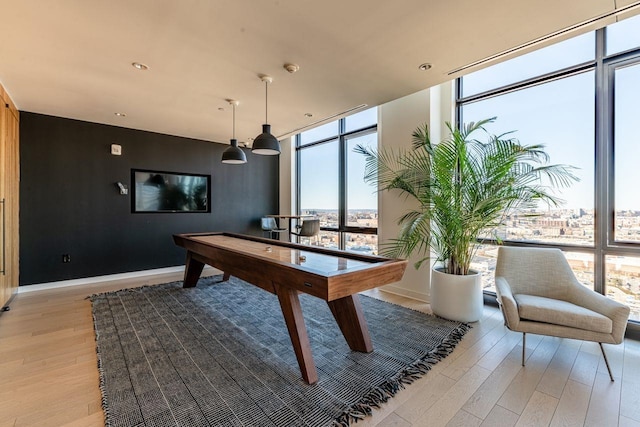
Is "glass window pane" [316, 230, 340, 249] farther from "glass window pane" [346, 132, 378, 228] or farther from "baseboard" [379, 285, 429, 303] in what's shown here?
"baseboard" [379, 285, 429, 303]

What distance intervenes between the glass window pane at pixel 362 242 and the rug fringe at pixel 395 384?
2232 millimetres

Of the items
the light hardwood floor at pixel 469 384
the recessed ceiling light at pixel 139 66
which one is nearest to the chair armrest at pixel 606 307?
the light hardwood floor at pixel 469 384

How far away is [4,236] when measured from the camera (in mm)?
3307

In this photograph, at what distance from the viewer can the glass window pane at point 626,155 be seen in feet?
8.67

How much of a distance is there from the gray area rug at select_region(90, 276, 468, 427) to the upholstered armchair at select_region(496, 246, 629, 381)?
23.8 inches

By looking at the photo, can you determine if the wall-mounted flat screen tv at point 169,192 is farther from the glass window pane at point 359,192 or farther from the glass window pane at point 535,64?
the glass window pane at point 535,64

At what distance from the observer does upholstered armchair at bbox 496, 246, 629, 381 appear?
2039 millimetres

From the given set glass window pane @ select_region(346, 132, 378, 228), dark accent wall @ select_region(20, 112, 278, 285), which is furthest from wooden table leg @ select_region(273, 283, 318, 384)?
dark accent wall @ select_region(20, 112, 278, 285)

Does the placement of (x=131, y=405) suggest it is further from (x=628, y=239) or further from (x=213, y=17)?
(x=628, y=239)

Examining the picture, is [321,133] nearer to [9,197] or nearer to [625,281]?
[9,197]

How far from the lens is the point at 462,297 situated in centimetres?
297

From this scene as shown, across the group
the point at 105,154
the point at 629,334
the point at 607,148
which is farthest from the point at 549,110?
the point at 105,154

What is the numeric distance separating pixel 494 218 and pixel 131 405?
3.37m

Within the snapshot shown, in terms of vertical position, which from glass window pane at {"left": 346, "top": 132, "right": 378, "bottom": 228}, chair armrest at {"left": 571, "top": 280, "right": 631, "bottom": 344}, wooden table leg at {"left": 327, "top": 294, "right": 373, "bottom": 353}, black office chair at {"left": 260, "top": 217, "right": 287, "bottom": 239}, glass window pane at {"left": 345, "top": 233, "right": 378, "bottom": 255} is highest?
glass window pane at {"left": 346, "top": 132, "right": 378, "bottom": 228}
